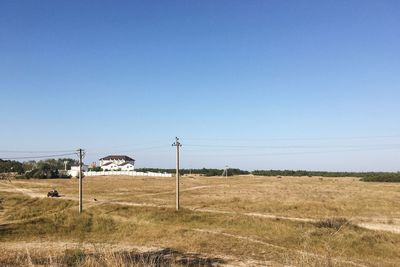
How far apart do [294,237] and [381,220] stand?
13.8 m

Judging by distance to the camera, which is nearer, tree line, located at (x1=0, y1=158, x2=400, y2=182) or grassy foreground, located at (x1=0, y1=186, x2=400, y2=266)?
grassy foreground, located at (x1=0, y1=186, x2=400, y2=266)

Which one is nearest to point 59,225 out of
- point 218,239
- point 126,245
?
point 126,245

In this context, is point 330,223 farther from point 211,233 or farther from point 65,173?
point 65,173

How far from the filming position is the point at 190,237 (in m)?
32.0

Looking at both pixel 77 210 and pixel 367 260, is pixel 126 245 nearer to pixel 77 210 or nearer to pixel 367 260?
pixel 367 260

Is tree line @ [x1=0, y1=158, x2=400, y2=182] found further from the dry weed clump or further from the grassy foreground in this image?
the dry weed clump

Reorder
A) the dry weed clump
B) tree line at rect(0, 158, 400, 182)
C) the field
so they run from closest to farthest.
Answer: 1. the field
2. the dry weed clump
3. tree line at rect(0, 158, 400, 182)

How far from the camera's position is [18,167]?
176 metres

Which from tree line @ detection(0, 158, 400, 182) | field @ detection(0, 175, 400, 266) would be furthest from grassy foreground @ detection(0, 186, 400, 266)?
tree line @ detection(0, 158, 400, 182)

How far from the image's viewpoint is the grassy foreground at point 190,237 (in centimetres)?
2353

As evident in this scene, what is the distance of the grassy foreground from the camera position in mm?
23531

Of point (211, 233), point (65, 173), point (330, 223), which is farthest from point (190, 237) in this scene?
point (65, 173)

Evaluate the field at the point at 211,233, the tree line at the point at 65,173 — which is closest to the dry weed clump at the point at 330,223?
the field at the point at 211,233

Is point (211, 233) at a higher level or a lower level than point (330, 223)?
lower
